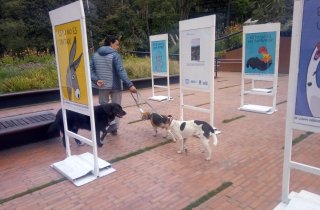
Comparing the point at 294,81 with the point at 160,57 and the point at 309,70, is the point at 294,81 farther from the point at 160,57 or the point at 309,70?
the point at 160,57

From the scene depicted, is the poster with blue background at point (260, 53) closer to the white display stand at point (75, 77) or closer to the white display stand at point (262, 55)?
the white display stand at point (262, 55)

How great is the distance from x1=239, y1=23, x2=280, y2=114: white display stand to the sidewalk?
4.01 feet

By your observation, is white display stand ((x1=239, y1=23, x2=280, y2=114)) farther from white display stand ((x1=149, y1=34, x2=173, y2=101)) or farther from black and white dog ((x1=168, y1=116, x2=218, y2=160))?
black and white dog ((x1=168, y1=116, x2=218, y2=160))

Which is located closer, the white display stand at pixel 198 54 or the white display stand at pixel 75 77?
the white display stand at pixel 75 77

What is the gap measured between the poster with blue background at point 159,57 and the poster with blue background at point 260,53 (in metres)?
2.70

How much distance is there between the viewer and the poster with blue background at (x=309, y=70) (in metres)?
2.23

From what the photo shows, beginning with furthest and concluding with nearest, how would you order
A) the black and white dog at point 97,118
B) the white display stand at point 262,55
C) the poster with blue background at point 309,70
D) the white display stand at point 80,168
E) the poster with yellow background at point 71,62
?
the white display stand at point 262,55, the black and white dog at point 97,118, the white display stand at point 80,168, the poster with yellow background at point 71,62, the poster with blue background at point 309,70

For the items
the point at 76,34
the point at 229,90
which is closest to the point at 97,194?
the point at 76,34

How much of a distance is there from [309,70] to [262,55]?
188 inches

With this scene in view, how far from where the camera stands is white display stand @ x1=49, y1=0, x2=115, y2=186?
133 inches

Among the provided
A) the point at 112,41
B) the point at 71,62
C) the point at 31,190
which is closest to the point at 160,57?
the point at 112,41

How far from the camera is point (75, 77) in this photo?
366 centimetres

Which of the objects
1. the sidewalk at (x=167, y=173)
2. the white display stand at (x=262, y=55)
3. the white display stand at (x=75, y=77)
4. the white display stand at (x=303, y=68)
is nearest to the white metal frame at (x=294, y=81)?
the white display stand at (x=303, y=68)

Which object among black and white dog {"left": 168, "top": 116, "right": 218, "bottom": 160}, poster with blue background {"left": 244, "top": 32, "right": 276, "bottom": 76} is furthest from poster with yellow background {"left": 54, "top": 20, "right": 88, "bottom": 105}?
poster with blue background {"left": 244, "top": 32, "right": 276, "bottom": 76}
